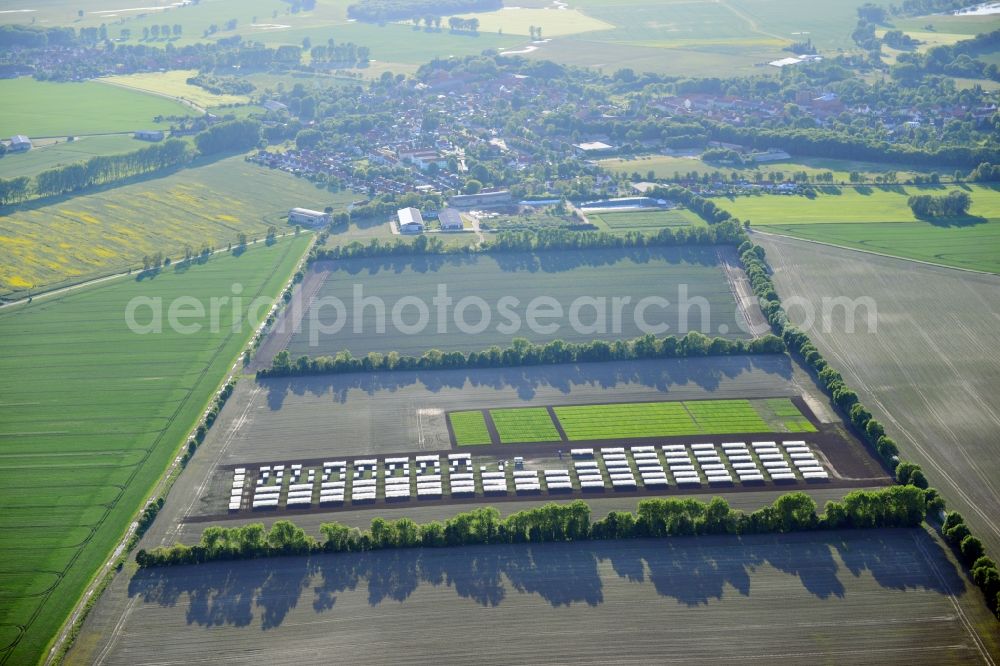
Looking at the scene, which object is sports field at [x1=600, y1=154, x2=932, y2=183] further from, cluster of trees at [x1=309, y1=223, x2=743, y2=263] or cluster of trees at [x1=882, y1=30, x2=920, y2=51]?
cluster of trees at [x1=882, y1=30, x2=920, y2=51]

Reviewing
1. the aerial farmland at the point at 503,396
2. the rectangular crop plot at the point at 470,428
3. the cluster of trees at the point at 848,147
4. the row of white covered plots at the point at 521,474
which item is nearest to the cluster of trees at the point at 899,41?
the aerial farmland at the point at 503,396

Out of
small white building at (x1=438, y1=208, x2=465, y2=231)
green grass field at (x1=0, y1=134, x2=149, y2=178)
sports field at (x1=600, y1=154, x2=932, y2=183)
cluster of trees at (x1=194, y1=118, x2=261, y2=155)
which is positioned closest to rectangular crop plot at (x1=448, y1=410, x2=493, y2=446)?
small white building at (x1=438, y1=208, x2=465, y2=231)

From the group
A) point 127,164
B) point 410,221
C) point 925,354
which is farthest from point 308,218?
point 925,354

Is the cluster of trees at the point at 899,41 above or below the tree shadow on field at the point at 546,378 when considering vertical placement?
above

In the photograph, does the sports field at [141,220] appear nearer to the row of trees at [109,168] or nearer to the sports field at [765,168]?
the row of trees at [109,168]

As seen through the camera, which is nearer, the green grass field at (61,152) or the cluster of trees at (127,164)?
the cluster of trees at (127,164)

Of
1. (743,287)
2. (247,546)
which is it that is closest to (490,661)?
(247,546)

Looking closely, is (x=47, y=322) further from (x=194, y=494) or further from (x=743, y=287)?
(x=743, y=287)

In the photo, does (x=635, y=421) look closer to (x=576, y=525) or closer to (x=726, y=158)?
(x=576, y=525)
